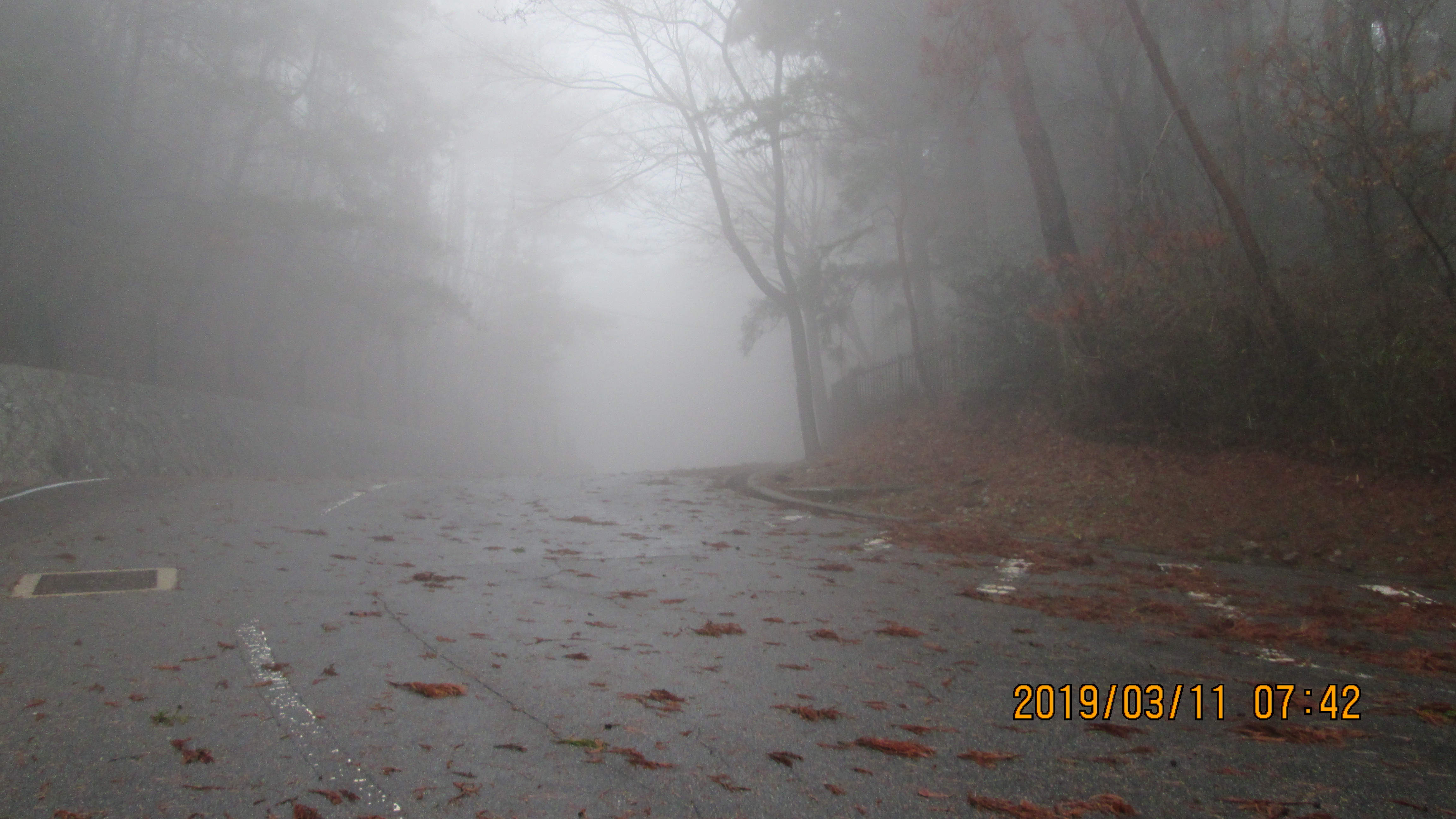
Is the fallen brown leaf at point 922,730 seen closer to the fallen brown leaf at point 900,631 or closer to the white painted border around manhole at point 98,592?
the fallen brown leaf at point 900,631

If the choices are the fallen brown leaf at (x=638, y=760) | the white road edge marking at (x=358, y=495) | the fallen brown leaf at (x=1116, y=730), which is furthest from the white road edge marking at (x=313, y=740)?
the white road edge marking at (x=358, y=495)

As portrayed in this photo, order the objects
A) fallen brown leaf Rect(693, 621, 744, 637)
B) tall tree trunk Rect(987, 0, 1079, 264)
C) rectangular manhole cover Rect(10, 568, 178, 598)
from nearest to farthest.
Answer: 1. fallen brown leaf Rect(693, 621, 744, 637)
2. rectangular manhole cover Rect(10, 568, 178, 598)
3. tall tree trunk Rect(987, 0, 1079, 264)

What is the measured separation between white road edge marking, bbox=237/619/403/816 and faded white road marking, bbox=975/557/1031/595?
4701mm

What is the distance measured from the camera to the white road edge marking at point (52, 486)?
37.6 feet

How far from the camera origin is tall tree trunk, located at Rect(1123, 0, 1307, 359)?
1045 cm

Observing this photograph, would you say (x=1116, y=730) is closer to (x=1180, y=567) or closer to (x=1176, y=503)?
(x=1180, y=567)

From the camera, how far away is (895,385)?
20156 millimetres

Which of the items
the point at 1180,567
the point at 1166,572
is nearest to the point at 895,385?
the point at 1180,567

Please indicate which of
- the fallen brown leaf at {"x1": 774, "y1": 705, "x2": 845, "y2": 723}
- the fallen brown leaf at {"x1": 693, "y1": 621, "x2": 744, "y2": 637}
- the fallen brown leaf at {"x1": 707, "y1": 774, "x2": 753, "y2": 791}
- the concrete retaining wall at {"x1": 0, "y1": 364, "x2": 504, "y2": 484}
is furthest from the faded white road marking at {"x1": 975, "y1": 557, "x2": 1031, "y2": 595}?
the concrete retaining wall at {"x1": 0, "y1": 364, "x2": 504, "y2": 484}

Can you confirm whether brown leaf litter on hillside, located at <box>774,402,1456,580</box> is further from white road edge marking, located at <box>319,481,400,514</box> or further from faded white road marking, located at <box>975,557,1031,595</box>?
white road edge marking, located at <box>319,481,400,514</box>

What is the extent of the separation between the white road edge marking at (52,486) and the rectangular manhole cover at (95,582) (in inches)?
230

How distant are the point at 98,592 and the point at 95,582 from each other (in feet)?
1.40

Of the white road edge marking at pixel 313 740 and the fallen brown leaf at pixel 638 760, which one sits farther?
the fallen brown leaf at pixel 638 760

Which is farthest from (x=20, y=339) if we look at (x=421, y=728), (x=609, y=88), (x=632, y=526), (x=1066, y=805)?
(x=1066, y=805)
